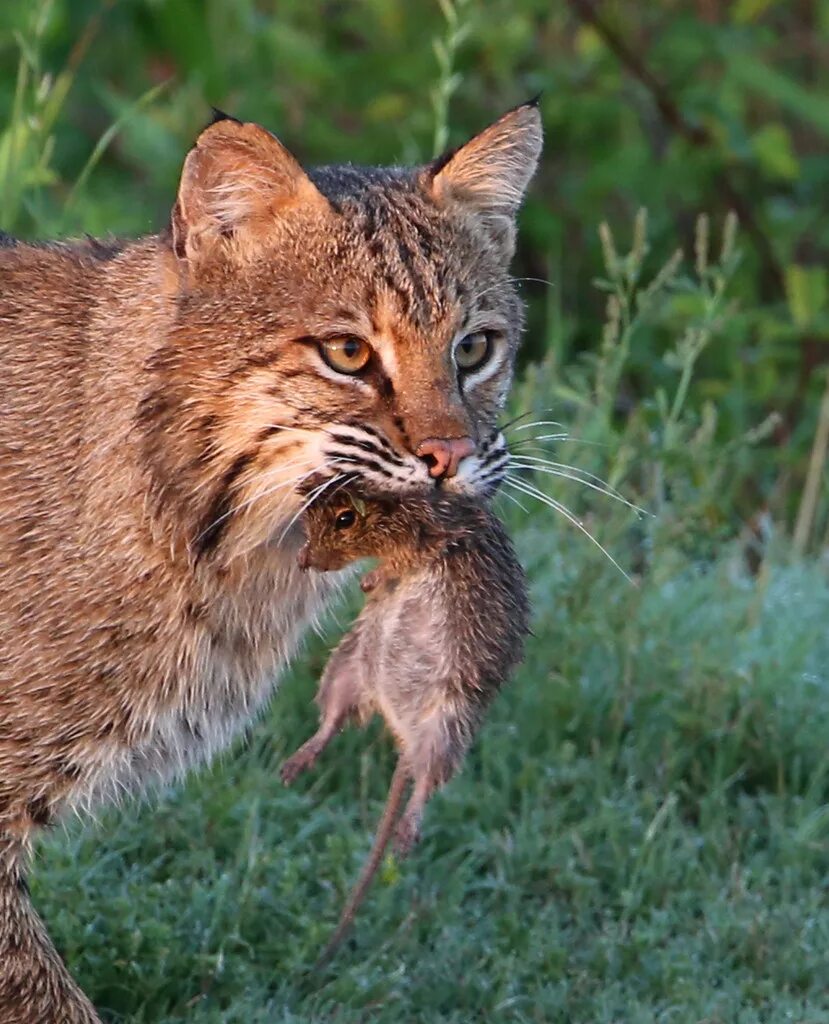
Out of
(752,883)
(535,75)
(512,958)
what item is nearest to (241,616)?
(512,958)

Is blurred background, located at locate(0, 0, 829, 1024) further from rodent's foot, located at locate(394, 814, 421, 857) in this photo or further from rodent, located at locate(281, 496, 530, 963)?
rodent's foot, located at locate(394, 814, 421, 857)

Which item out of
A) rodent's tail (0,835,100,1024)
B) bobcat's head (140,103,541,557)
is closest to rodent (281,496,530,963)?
bobcat's head (140,103,541,557)

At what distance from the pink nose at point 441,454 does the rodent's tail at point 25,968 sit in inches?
49.5

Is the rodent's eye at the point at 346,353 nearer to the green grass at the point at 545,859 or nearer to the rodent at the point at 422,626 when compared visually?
the rodent at the point at 422,626

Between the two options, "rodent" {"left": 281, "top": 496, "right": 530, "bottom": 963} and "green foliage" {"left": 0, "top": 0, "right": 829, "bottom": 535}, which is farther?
"green foliage" {"left": 0, "top": 0, "right": 829, "bottom": 535}

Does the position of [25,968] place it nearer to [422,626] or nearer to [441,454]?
[422,626]

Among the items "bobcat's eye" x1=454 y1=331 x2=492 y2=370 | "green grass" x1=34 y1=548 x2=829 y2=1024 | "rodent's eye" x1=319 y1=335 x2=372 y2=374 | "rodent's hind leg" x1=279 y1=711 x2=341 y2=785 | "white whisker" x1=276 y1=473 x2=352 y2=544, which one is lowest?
"green grass" x1=34 y1=548 x2=829 y2=1024

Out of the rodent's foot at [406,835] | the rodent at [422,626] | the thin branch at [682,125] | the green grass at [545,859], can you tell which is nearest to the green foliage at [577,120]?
the thin branch at [682,125]

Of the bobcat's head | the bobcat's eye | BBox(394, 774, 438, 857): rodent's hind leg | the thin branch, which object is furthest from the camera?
the thin branch

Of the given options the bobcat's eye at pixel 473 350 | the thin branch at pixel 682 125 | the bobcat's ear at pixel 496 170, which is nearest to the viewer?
the bobcat's eye at pixel 473 350

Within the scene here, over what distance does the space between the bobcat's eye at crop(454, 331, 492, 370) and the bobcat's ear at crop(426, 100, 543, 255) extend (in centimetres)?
40

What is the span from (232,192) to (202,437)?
556mm

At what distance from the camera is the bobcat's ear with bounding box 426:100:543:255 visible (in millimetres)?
4684

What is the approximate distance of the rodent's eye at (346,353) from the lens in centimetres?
419
